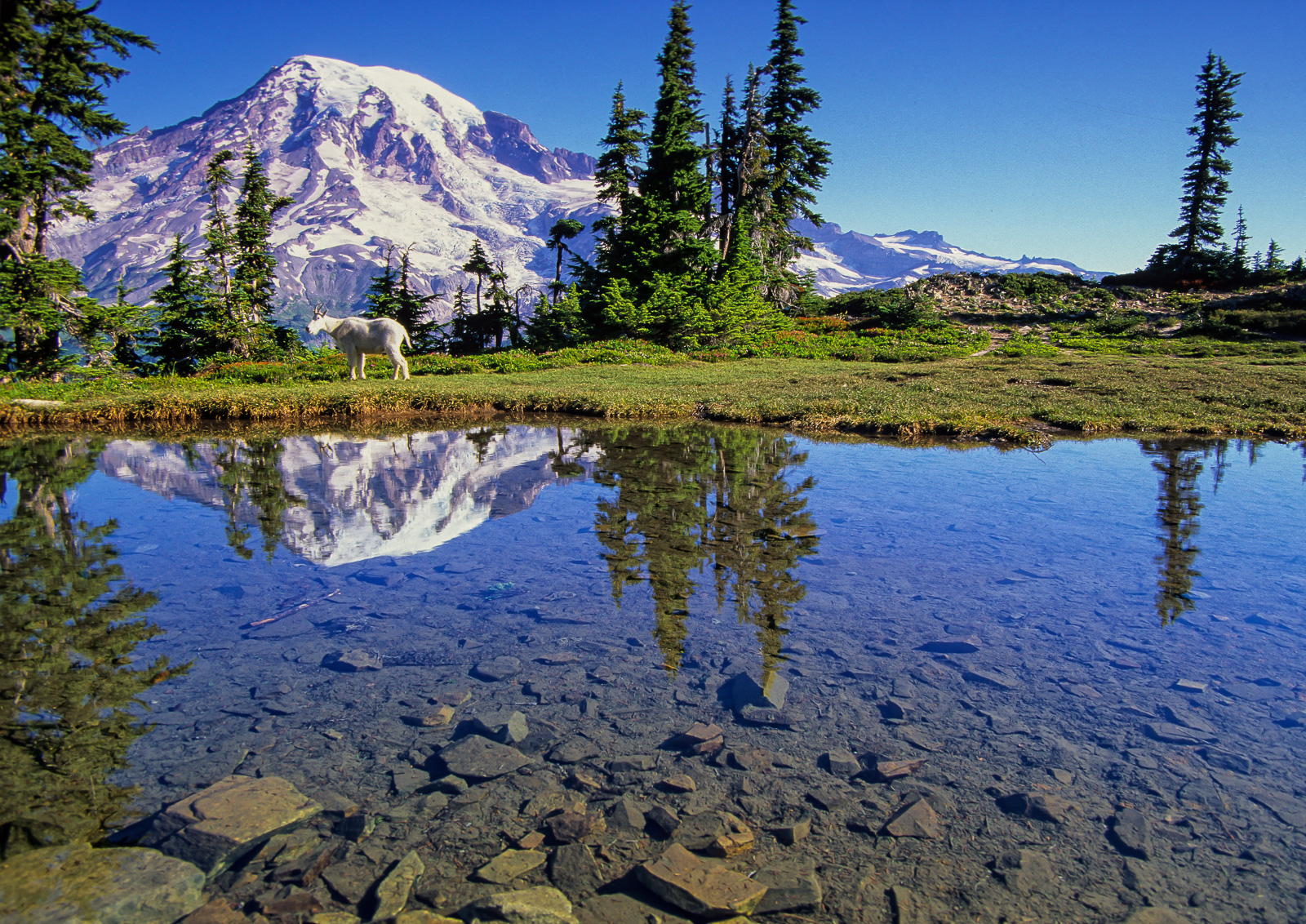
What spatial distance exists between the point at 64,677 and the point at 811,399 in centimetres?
1816

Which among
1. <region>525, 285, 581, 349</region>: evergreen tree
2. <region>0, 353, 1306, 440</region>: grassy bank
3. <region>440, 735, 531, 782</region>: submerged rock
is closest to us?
<region>440, 735, 531, 782</region>: submerged rock

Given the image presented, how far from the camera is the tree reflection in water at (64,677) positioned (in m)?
4.12

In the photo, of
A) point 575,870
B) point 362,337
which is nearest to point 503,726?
point 575,870

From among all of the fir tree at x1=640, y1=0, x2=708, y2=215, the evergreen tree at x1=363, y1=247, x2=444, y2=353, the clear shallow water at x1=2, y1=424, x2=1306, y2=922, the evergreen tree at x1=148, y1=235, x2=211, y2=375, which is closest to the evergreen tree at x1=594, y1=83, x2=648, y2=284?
the fir tree at x1=640, y1=0, x2=708, y2=215

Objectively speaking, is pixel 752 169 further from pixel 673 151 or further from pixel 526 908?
pixel 526 908

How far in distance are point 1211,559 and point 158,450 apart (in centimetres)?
2040

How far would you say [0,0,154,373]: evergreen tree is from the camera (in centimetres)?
2338

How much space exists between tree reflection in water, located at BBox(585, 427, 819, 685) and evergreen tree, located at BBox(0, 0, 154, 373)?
70.1 feet

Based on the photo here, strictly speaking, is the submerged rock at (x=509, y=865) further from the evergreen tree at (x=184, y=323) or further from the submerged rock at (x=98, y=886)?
the evergreen tree at (x=184, y=323)

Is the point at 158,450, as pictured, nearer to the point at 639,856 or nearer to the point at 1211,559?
the point at 639,856

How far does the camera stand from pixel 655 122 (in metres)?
42.4

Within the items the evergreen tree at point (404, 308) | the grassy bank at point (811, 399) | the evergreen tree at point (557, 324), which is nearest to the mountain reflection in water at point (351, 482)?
the grassy bank at point (811, 399)

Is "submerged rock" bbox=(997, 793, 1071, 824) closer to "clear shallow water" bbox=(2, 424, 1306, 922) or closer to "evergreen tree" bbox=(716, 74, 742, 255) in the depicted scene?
"clear shallow water" bbox=(2, 424, 1306, 922)

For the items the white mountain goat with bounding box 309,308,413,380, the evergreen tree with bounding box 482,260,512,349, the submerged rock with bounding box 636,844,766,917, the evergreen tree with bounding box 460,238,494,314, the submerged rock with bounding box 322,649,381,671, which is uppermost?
the evergreen tree with bounding box 460,238,494,314
